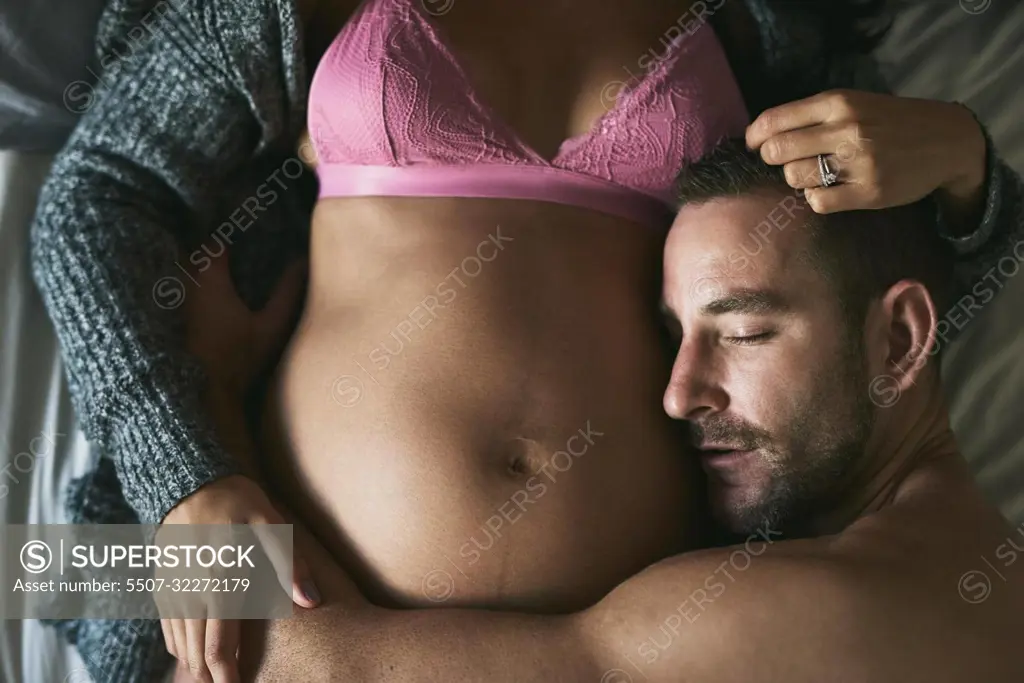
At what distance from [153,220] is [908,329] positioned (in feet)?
2.68

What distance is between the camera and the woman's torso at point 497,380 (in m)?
0.88

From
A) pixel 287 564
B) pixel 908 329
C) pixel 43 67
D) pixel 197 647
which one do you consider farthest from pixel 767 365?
pixel 43 67

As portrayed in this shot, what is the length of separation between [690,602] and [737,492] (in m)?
0.19

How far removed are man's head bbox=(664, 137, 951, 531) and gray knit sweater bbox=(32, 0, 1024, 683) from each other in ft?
0.59

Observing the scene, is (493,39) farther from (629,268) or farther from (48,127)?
(48,127)

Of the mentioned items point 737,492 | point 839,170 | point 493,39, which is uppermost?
point 493,39

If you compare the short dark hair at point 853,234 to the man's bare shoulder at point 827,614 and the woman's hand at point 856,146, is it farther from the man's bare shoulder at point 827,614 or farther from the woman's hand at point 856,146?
the man's bare shoulder at point 827,614

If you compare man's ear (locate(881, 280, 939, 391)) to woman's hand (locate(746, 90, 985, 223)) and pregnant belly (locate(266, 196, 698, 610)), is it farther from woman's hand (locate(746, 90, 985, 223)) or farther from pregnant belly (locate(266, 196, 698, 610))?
pregnant belly (locate(266, 196, 698, 610))

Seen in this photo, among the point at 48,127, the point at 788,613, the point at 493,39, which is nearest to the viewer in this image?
the point at 788,613

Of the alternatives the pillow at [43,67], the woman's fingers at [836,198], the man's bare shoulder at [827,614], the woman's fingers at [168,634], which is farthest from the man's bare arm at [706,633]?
the pillow at [43,67]

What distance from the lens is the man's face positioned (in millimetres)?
905

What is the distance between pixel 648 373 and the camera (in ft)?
3.23

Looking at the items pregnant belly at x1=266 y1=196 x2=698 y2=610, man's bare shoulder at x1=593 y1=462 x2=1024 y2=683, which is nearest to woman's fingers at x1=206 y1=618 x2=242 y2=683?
pregnant belly at x1=266 y1=196 x2=698 y2=610

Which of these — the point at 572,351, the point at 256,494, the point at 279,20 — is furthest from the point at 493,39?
the point at 256,494
